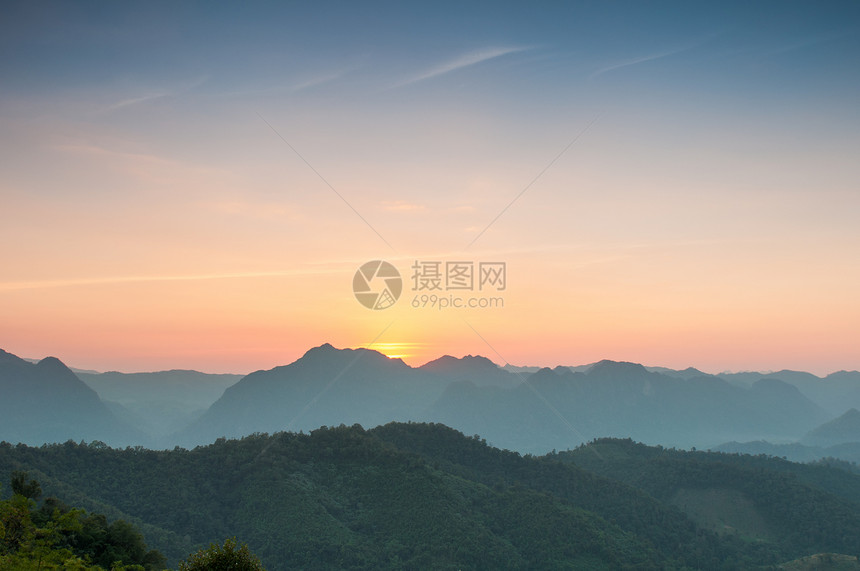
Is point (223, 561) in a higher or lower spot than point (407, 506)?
higher

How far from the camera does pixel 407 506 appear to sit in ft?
395

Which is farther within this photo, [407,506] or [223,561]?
[407,506]

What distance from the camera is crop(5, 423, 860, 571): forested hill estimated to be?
106 metres

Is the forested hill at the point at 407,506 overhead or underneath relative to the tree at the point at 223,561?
underneath

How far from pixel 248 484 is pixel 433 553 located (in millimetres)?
39312

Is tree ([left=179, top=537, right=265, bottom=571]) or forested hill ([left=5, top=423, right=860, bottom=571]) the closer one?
tree ([left=179, top=537, right=265, bottom=571])

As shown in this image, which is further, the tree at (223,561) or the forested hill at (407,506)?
the forested hill at (407,506)

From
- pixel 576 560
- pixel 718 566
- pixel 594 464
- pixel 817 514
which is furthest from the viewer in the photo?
pixel 594 464

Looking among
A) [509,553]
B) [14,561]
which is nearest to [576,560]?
[509,553]

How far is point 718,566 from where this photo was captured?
131 metres

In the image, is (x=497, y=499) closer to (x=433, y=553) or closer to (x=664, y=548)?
(x=433, y=553)

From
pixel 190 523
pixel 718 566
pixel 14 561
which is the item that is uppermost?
pixel 14 561

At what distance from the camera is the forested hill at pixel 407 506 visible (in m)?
106

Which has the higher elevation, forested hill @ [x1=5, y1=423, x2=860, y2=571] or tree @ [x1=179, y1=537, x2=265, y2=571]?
tree @ [x1=179, y1=537, x2=265, y2=571]
